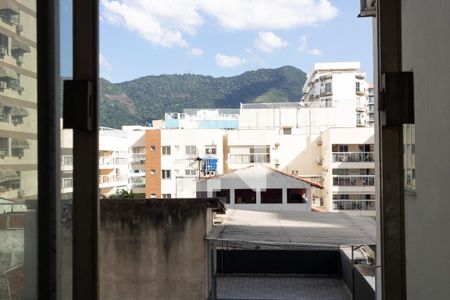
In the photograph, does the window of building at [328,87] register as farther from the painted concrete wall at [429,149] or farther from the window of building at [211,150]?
A: the painted concrete wall at [429,149]

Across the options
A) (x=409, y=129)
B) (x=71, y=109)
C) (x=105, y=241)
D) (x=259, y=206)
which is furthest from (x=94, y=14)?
(x=259, y=206)

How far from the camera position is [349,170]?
2167 centimetres

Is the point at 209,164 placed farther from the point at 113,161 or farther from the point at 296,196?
the point at 296,196

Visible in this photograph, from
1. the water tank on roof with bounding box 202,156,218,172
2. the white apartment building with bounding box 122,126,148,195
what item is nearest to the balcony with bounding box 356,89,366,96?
the water tank on roof with bounding box 202,156,218,172

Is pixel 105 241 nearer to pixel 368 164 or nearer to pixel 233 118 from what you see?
pixel 368 164

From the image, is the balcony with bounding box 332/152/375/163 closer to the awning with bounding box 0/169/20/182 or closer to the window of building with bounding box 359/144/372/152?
the window of building with bounding box 359/144/372/152

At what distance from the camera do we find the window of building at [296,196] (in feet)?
57.1

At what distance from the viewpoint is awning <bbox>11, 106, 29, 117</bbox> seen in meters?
0.90

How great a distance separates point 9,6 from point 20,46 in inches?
3.0

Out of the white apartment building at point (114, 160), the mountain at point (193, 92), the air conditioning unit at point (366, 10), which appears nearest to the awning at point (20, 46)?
the air conditioning unit at point (366, 10)

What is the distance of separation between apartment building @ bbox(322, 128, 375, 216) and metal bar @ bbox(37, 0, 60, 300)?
20593 millimetres

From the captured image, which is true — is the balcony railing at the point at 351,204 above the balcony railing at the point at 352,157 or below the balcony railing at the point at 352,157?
below

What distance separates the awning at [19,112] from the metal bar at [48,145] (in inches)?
1.0

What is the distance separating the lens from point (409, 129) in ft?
3.27
